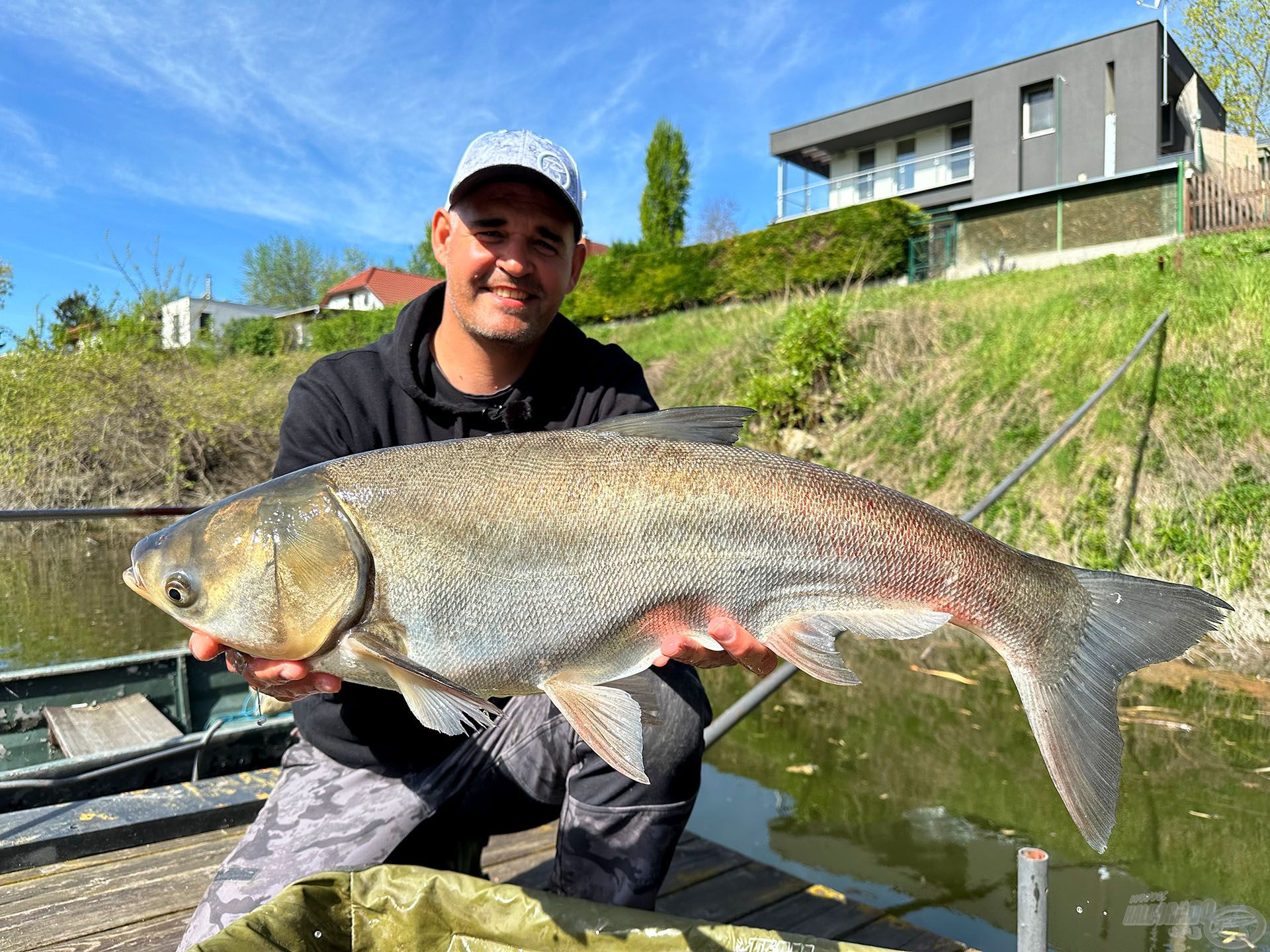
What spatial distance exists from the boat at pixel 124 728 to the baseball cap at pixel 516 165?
7.42ft

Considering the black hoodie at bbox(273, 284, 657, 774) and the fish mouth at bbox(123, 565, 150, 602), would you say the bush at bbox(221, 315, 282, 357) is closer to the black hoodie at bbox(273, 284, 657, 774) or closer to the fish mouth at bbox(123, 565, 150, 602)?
the black hoodie at bbox(273, 284, 657, 774)

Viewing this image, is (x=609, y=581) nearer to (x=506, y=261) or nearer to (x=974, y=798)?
(x=506, y=261)

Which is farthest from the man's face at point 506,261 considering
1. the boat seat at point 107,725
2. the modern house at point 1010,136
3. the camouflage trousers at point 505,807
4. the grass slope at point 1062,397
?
the modern house at point 1010,136

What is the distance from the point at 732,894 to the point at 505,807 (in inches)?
39.5

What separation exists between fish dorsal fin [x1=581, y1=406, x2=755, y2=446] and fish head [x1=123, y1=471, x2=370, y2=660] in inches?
22.3

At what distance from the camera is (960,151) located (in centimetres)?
2539

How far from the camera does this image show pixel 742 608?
182 centimetres

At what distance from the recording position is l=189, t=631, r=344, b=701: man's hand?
5.70 feet

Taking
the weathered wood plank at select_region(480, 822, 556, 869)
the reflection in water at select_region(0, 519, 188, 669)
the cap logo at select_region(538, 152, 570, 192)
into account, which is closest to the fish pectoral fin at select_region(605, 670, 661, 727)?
the cap logo at select_region(538, 152, 570, 192)

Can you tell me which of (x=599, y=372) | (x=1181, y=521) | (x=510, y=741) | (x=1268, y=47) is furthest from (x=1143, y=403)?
(x=1268, y=47)

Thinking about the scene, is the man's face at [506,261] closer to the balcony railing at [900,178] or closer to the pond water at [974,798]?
the pond water at [974,798]

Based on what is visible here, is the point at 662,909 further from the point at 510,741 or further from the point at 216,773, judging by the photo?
the point at 216,773

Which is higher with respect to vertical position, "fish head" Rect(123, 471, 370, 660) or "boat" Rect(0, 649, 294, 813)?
"fish head" Rect(123, 471, 370, 660)

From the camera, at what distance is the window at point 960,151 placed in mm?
25391
